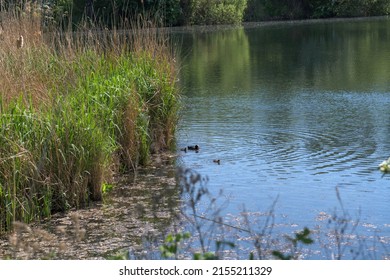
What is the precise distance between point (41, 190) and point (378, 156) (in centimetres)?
348

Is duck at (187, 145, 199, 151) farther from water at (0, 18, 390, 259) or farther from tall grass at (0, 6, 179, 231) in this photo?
tall grass at (0, 6, 179, 231)

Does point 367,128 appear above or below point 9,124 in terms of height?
below

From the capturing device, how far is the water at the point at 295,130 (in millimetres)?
6875

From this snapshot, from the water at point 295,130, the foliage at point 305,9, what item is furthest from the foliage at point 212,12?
the water at point 295,130

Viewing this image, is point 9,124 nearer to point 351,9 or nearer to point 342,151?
point 342,151

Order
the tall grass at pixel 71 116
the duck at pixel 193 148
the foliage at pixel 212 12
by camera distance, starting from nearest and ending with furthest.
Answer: the tall grass at pixel 71 116 → the duck at pixel 193 148 → the foliage at pixel 212 12

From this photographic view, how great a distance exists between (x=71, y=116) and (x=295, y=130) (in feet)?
12.1

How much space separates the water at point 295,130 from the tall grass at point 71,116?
669 millimetres

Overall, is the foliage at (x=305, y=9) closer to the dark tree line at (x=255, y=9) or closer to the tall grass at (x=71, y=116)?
the dark tree line at (x=255, y=9)

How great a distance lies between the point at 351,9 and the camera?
39812mm

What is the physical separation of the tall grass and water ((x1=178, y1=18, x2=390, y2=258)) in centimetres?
67

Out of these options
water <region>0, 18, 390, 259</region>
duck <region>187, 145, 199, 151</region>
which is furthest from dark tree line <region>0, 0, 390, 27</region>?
duck <region>187, 145, 199, 151</region>

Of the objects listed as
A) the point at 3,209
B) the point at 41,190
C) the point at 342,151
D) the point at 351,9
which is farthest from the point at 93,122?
the point at 351,9

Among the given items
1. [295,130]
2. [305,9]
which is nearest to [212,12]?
[305,9]
